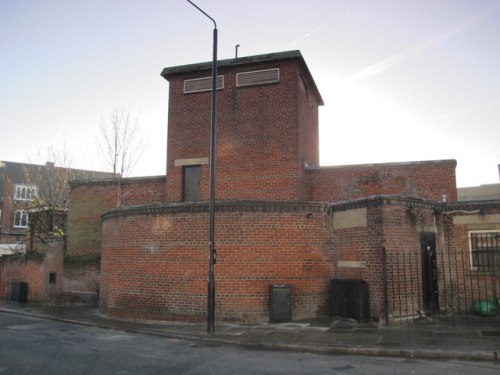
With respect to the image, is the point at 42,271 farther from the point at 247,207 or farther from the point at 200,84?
the point at 247,207

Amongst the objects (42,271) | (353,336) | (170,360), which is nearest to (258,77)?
(353,336)

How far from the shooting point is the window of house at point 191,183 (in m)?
18.2

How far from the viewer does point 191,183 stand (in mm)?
18312

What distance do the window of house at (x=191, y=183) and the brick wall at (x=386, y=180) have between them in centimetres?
475

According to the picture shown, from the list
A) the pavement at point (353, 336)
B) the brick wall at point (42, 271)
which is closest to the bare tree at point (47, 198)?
the brick wall at point (42, 271)

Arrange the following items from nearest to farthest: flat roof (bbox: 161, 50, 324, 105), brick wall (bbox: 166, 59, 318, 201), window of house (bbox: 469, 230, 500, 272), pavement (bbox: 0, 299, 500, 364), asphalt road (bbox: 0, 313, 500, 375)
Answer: asphalt road (bbox: 0, 313, 500, 375) < pavement (bbox: 0, 299, 500, 364) < window of house (bbox: 469, 230, 500, 272) < brick wall (bbox: 166, 59, 318, 201) < flat roof (bbox: 161, 50, 324, 105)

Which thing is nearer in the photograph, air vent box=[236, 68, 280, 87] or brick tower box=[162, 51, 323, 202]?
brick tower box=[162, 51, 323, 202]

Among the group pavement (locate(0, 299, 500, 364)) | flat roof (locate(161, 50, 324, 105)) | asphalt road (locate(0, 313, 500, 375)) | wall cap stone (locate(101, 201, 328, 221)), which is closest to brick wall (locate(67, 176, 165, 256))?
flat roof (locate(161, 50, 324, 105))

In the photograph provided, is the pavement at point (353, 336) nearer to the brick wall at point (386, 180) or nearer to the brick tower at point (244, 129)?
the brick wall at point (386, 180)

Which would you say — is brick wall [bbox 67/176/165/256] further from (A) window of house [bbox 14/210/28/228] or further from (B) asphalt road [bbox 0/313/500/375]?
(A) window of house [bbox 14/210/28/228]

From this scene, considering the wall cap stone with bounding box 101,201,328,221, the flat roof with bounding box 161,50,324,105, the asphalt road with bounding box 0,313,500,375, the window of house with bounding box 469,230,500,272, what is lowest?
the asphalt road with bounding box 0,313,500,375

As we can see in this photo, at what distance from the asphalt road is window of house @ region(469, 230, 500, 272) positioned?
6.65 metres

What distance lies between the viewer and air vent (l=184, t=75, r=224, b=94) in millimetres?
18109

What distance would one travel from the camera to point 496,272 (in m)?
13.3
